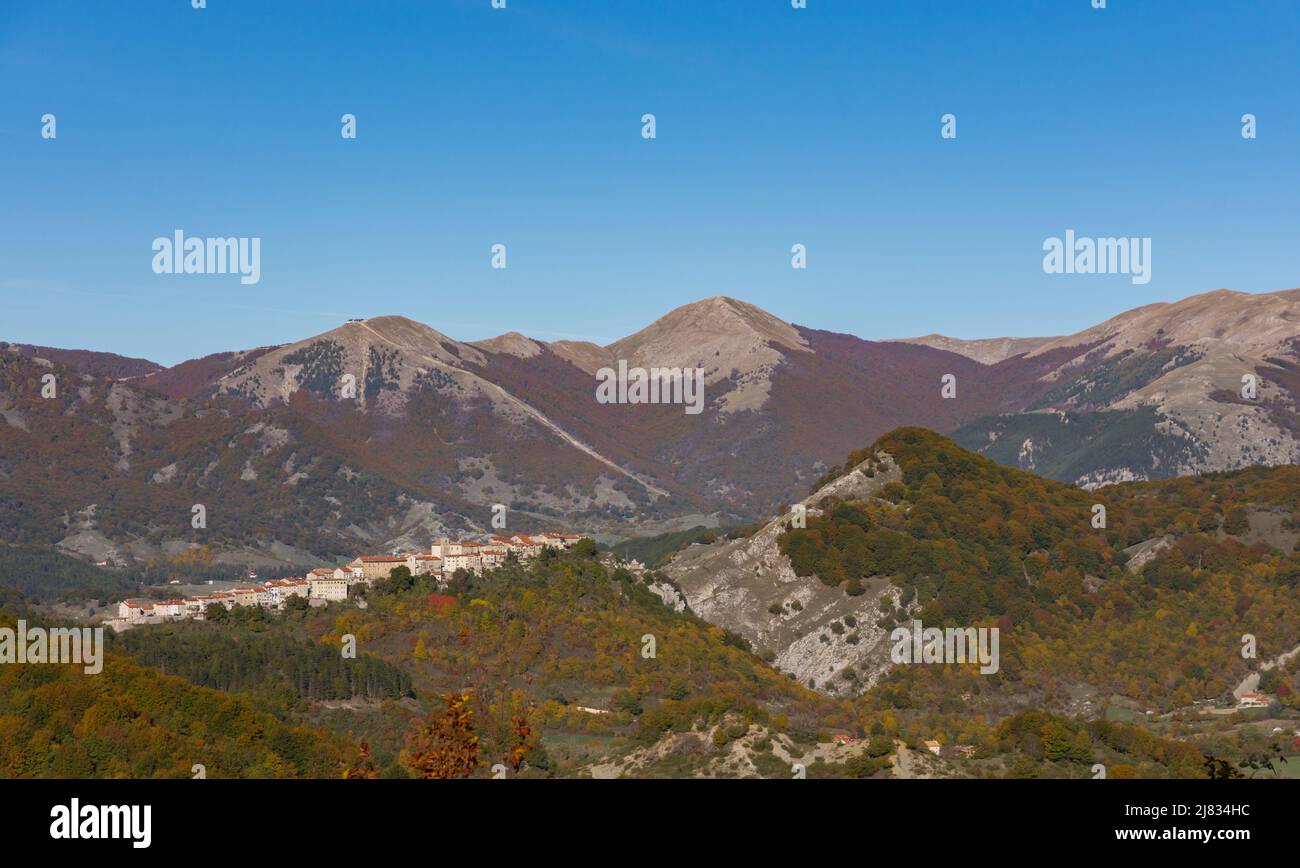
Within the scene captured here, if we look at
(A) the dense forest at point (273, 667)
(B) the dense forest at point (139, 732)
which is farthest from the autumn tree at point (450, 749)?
(A) the dense forest at point (273, 667)

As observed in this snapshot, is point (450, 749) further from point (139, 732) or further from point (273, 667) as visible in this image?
point (273, 667)

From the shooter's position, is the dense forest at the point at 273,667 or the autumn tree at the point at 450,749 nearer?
the autumn tree at the point at 450,749

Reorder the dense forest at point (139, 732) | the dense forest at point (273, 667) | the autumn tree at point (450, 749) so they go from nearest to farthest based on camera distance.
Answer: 1. the autumn tree at point (450, 749)
2. the dense forest at point (139, 732)
3. the dense forest at point (273, 667)

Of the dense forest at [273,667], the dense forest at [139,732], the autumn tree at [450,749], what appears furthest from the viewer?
the dense forest at [273,667]

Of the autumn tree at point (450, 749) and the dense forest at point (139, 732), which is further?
the dense forest at point (139, 732)

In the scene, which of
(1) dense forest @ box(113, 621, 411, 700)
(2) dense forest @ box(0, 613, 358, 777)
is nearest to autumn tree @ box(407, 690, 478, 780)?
(2) dense forest @ box(0, 613, 358, 777)

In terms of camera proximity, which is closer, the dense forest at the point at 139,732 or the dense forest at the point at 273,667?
the dense forest at the point at 139,732

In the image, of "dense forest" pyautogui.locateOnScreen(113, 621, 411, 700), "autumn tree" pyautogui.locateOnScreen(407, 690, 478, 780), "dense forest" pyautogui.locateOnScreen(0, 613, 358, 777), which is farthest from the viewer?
"dense forest" pyautogui.locateOnScreen(113, 621, 411, 700)

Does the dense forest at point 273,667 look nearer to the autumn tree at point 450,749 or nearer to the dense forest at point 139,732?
the dense forest at point 139,732

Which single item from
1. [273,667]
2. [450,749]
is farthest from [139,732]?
[273,667]

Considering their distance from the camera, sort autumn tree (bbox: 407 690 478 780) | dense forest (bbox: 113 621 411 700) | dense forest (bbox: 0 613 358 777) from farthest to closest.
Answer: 1. dense forest (bbox: 113 621 411 700)
2. dense forest (bbox: 0 613 358 777)
3. autumn tree (bbox: 407 690 478 780)

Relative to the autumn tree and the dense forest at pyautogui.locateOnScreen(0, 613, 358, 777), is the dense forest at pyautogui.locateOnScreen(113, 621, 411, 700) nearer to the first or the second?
the dense forest at pyautogui.locateOnScreen(0, 613, 358, 777)
